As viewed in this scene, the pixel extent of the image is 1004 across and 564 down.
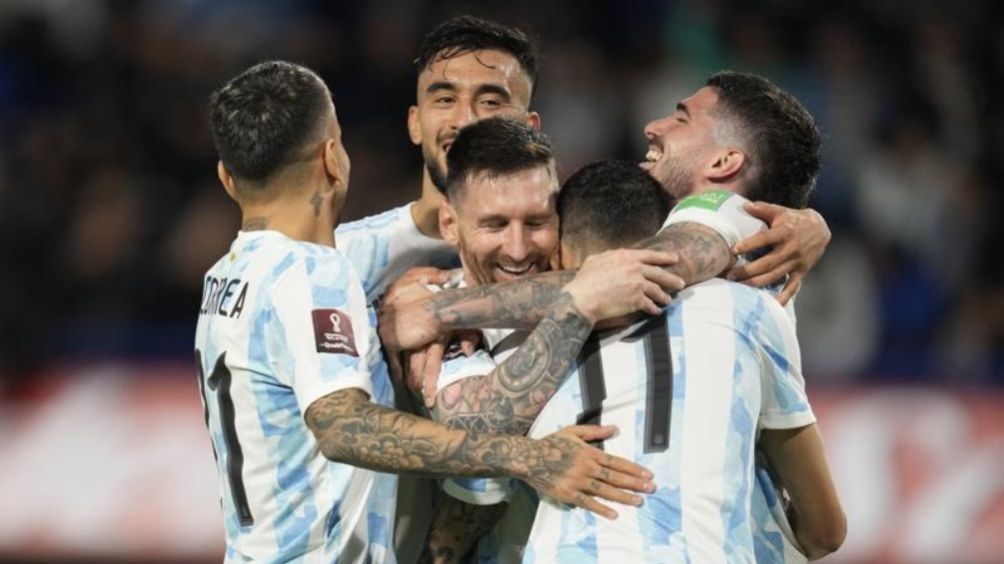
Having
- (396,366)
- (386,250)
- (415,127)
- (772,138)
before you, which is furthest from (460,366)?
(415,127)

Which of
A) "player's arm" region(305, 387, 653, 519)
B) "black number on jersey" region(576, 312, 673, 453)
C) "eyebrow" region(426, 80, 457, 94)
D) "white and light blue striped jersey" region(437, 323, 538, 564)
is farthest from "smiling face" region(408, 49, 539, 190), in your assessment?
"player's arm" region(305, 387, 653, 519)

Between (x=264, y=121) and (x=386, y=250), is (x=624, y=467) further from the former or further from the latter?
(x=386, y=250)

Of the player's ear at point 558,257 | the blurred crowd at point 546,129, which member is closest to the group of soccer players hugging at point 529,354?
the player's ear at point 558,257

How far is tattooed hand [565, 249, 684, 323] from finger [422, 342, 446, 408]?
1.60ft

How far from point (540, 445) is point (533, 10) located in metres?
8.14

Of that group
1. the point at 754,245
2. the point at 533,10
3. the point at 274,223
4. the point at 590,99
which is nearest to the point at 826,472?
the point at 754,245

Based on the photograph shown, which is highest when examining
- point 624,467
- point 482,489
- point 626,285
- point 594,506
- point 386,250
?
point 626,285

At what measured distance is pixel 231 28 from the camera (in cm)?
1212

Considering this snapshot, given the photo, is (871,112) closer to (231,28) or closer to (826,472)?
(231,28)

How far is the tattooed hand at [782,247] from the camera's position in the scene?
4.95 m

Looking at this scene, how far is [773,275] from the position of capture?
5.00 meters

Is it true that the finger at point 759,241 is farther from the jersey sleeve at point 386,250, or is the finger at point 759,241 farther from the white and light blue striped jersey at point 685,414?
the jersey sleeve at point 386,250

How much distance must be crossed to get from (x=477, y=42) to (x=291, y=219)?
1.65 m

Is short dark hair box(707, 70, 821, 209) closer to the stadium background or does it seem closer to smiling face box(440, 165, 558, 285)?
smiling face box(440, 165, 558, 285)
